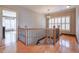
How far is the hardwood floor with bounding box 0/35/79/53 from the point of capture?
10.1ft

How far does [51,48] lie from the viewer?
3232 mm

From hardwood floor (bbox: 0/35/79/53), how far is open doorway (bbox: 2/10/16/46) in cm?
17

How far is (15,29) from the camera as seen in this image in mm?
3072

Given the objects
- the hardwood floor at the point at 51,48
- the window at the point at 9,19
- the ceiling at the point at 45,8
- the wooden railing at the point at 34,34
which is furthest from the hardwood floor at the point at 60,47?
the ceiling at the point at 45,8

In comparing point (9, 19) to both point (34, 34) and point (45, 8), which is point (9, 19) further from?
point (45, 8)

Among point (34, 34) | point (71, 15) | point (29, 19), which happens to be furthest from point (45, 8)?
point (34, 34)

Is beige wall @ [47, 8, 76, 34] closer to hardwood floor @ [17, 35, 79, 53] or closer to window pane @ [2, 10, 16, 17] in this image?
hardwood floor @ [17, 35, 79, 53]

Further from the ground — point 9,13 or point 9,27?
point 9,13

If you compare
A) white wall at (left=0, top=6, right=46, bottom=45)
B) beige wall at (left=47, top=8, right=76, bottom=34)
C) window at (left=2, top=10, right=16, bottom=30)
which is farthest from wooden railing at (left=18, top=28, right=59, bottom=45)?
beige wall at (left=47, top=8, right=76, bottom=34)

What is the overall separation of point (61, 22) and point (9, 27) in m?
1.53

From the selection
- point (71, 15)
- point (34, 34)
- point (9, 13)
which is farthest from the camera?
point (34, 34)

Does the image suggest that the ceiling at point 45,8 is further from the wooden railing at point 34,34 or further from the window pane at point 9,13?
the wooden railing at point 34,34
